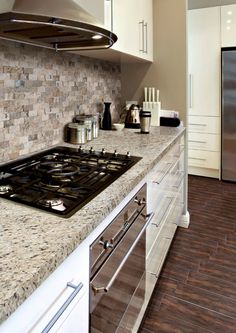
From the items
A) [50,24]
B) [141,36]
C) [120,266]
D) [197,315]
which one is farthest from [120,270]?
[141,36]

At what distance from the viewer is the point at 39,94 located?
5.67ft

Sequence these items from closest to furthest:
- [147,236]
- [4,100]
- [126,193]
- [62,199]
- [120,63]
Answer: [62,199] → [126,193] → [4,100] → [147,236] → [120,63]

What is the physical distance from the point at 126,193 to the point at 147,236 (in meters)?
0.49

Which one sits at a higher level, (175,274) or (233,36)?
(233,36)

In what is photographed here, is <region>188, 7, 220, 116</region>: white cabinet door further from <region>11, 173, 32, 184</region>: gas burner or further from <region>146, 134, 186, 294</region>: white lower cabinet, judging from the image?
<region>11, 173, 32, 184</region>: gas burner

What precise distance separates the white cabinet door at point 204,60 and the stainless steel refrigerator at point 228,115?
100mm

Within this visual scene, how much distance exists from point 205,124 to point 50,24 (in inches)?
126

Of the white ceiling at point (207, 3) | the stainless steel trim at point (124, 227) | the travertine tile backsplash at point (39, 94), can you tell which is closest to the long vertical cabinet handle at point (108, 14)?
the travertine tile backsplash at point (39, 94)

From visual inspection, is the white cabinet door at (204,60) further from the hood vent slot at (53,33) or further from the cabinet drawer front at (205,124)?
the hood vent slot at (53,33)

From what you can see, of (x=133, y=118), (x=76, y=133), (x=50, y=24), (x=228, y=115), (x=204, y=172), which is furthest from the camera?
(x=204, y=172)

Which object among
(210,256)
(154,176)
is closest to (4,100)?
(154,176)

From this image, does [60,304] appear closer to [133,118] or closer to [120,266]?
[120,266]

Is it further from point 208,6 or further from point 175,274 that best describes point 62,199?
point 208,6

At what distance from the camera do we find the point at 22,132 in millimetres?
1610
